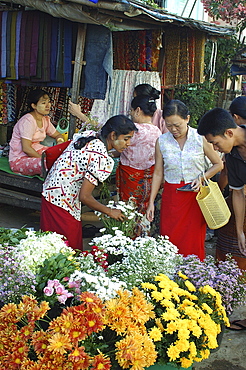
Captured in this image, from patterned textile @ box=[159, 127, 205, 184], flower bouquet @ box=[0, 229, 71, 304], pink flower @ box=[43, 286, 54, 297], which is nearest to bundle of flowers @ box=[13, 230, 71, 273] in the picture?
flower bouquet @ box=[0, 229, 71, 304]

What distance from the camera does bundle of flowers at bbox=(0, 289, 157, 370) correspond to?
1847mm

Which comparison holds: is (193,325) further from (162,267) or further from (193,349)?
(162,267)

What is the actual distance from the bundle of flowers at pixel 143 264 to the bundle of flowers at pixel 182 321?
3.2 inches

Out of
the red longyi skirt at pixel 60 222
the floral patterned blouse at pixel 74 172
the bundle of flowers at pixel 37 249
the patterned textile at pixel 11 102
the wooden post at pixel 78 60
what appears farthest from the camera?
the patterned textile at pixel 11 102

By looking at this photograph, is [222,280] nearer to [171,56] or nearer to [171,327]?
[171,327]

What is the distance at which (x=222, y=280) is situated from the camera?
A: 261 cm

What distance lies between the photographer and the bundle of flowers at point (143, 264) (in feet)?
8.08

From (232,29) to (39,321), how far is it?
237 inches

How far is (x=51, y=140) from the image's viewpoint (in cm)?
620

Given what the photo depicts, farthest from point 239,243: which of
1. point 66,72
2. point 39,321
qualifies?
point 66,72

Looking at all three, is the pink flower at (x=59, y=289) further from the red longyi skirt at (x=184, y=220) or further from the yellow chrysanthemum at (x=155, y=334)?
the red longyi skirt at (x=184, y=220)

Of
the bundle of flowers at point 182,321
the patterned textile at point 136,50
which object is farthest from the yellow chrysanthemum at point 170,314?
the patterned textile at point 136,50

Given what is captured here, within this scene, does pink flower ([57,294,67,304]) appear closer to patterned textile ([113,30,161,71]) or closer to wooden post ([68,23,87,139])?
wooden post ([68,23,87,139])

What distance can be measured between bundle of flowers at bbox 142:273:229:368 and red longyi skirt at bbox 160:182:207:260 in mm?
1300
